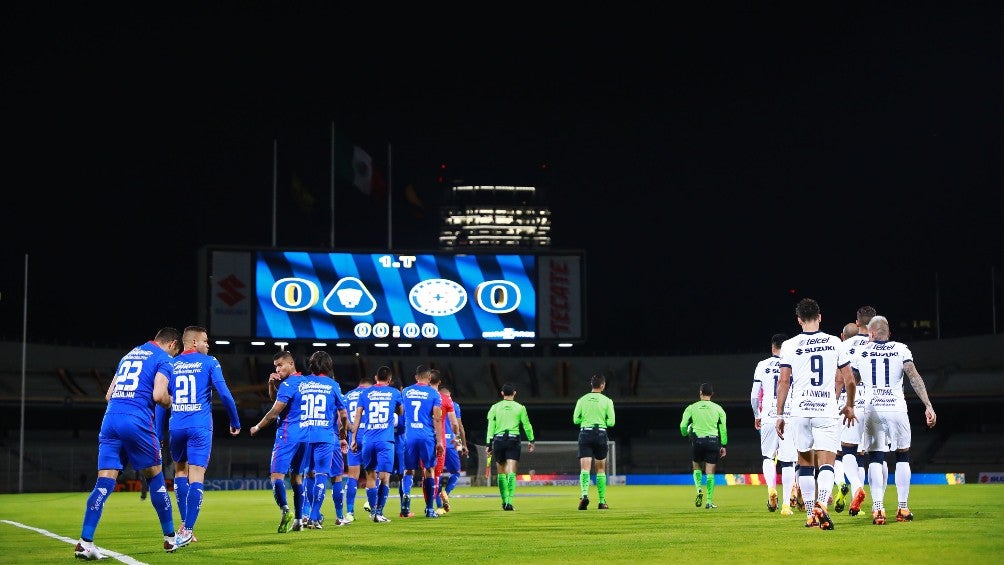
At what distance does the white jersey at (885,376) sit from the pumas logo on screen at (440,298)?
3979 centimetres

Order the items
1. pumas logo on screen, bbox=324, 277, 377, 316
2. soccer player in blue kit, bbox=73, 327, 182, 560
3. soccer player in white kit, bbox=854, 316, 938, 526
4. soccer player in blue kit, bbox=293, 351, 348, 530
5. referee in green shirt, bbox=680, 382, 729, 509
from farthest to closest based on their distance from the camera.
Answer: pumas logo on screen, bbox=324, 277, 377, 316
referee in green shirt, bbox=680, 382, 729, 509
soccer player in blue kit, bbox=293, 351, 348, 530
soccer player in white kit, bbox=854, 316, 938, 526
soccer player in blue kit, bbox=73, 327, 182, 560

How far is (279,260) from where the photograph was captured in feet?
178

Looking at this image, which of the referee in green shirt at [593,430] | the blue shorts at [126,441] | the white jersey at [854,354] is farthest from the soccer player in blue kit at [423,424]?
the blue shorts at [126,441]

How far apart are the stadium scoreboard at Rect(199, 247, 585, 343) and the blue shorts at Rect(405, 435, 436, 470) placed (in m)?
34.0

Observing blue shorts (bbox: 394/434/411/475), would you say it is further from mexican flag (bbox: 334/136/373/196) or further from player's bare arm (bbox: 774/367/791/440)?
mexican flag (bbox: 334/136/373/196)

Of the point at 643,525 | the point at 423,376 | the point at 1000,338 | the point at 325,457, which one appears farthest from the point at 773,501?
the point at 1000,338

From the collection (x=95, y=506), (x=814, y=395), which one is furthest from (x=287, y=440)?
(x=814, y=395)

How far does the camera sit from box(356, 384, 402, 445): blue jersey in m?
20.3

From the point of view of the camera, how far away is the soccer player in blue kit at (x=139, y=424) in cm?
1336

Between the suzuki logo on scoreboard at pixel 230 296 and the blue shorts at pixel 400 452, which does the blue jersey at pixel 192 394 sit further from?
the suzuki logo on scoreboard at pixel 230 296

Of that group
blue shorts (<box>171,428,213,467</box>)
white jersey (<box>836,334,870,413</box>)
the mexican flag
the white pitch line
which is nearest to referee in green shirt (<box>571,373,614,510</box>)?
white jersey (<box>836,334,870,413</box>)

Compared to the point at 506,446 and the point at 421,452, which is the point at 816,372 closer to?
the point at 421,452

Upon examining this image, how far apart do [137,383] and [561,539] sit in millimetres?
5053

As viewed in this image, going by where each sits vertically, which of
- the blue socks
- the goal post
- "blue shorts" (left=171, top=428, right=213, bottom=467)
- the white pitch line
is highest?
"blue shorts" (left=171, top=428, right=213, bottom=467)
